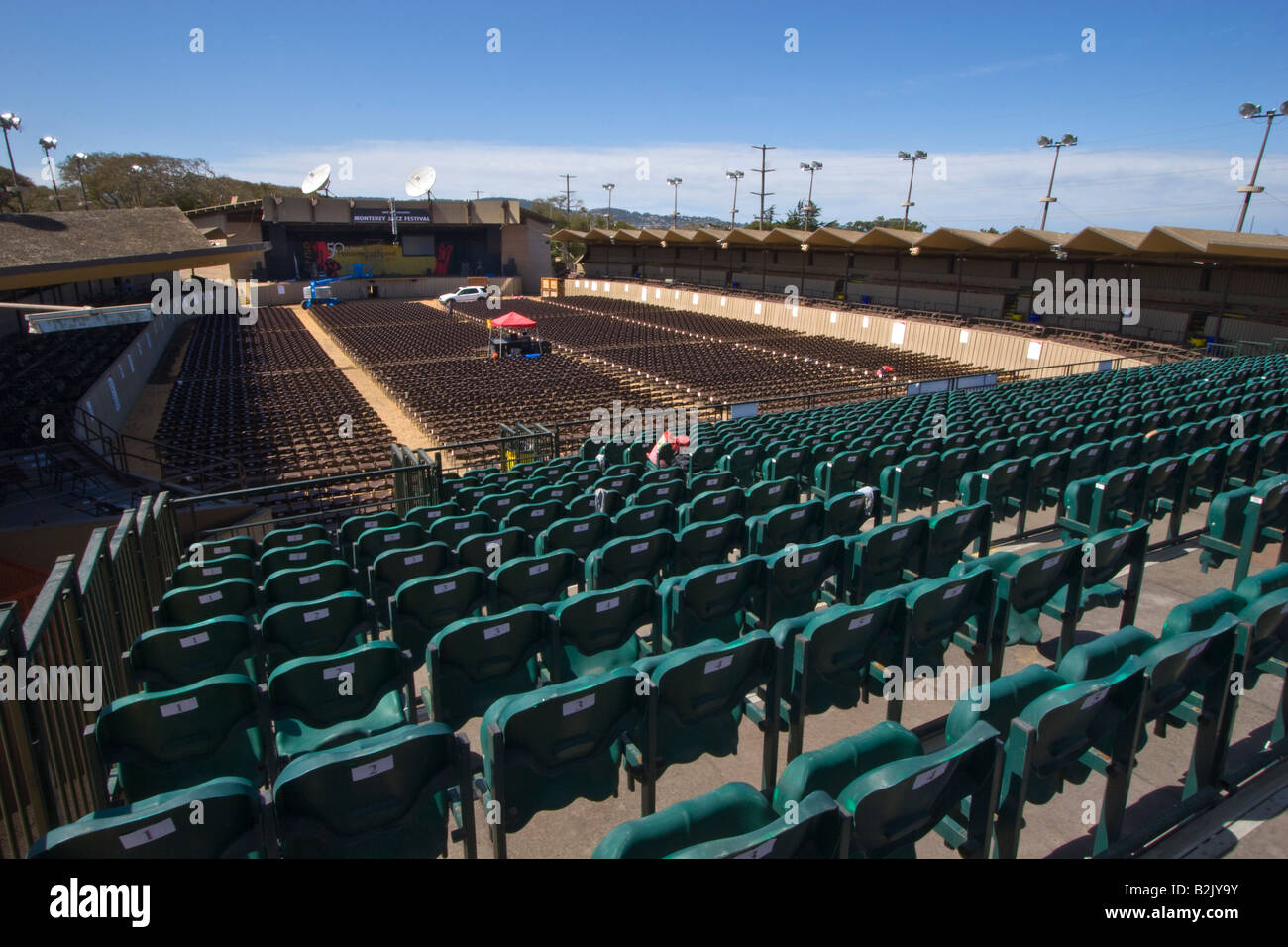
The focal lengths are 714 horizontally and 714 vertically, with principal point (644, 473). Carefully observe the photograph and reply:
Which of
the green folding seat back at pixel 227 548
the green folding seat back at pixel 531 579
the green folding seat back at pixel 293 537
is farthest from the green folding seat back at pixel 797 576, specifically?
the green folding seat back at pixel 227 548

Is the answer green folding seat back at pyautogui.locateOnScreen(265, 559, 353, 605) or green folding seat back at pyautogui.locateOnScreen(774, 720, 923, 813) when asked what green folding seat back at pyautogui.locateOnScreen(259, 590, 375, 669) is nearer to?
green folding seat back at pyautogui.locateOnScreen(265, 559, 353, 605)

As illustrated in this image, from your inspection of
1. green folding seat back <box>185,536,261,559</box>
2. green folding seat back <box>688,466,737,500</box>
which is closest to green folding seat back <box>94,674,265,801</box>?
green folding seat back <box>185,536,261,559</box>

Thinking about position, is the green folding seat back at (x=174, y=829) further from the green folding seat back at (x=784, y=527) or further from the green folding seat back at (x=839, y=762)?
the green folding seat back at (x=784, y=527)

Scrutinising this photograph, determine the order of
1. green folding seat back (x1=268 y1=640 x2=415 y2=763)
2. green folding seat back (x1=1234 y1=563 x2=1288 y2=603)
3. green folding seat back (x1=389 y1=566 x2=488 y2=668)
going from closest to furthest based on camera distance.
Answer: green folding seat back (x1=268 y1=640 x2=415 y2=763) < green folding seat back (x1=1234 y1=563 x2=1288 y2=603) < green folding seat back (x1=389 y1=566 x2=488 y2=668)

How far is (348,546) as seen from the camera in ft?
24.1

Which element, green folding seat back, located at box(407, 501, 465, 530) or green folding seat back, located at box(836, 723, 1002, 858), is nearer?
green folding seat back, located at box(836, 723, 1002, 858)

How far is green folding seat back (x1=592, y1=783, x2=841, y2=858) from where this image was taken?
82.7 inches

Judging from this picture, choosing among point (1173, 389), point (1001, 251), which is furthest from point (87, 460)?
point (1001, 251)

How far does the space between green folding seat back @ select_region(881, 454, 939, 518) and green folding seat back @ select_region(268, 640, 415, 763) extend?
5551 mm

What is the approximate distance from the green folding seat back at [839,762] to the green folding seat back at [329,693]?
222 cm

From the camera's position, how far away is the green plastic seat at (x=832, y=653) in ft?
12.3

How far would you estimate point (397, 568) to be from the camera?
5.75 meters

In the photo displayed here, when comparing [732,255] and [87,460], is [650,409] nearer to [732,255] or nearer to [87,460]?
[87,460]
